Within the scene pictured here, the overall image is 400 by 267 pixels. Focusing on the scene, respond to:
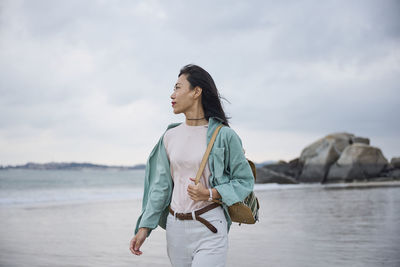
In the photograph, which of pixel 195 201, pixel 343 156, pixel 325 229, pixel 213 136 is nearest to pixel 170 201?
pixel 195 201

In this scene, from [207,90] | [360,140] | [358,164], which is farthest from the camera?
[360,140]

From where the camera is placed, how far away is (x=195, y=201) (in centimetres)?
254

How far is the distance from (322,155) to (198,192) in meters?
33.3

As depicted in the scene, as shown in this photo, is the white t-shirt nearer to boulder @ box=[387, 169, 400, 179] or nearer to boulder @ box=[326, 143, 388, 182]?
boulder @ box=[326, 143, 388, 182]

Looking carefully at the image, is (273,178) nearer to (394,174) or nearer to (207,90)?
(394,174)

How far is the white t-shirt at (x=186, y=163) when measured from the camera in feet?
8.45

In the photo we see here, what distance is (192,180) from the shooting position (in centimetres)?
250

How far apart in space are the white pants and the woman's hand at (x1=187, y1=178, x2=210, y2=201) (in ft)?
0.43

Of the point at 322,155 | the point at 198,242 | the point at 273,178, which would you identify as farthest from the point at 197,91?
the point at 322,155

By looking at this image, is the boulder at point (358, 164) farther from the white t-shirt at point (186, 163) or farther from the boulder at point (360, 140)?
the white t-shirt at point (186, 163)

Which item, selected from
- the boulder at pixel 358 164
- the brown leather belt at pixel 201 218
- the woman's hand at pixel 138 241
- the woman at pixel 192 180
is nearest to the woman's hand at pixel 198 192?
the woman at pixel 192 180

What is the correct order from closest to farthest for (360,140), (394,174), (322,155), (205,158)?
(205,158) < (394,174) < (322,155) < (360,140)

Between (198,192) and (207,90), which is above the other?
(207,90)

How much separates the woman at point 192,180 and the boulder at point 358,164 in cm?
3014
